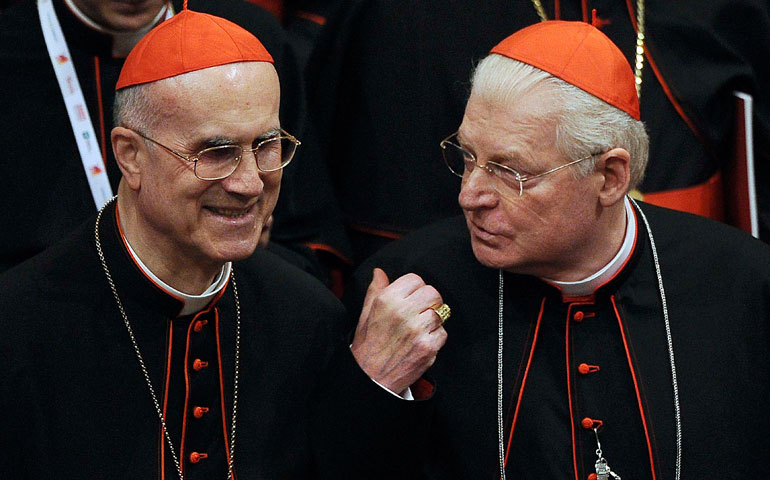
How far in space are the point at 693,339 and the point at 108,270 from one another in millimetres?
1464

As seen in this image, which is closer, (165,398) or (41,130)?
(165,398)

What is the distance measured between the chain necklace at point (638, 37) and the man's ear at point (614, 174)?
107 cm

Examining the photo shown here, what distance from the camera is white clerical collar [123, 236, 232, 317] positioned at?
3.10 meters

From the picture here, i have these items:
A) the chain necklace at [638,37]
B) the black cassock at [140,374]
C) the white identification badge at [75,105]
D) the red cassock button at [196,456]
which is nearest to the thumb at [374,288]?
the black cassock at [140,374]

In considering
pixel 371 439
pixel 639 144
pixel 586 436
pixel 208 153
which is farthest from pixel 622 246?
pixel 208 153

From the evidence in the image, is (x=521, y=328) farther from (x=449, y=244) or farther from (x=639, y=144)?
(x=639, y=144)

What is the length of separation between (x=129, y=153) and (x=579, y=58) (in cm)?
109

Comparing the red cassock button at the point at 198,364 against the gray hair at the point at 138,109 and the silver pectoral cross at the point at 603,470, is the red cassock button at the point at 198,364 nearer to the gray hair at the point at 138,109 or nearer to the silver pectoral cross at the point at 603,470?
the gray hair at the point at 138,109

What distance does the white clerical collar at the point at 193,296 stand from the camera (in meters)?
3.10

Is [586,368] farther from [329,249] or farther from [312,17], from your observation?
[312,17]

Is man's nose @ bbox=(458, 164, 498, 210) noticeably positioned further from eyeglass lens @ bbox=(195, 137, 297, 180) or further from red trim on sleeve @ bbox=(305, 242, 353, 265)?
red trim on sleeve @ bbox=(305, 242, 353, 265)

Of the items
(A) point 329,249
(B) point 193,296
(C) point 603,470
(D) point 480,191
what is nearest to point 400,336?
(D) point 480,191

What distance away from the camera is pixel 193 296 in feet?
10.3

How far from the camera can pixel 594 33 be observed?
3340 millimetres
